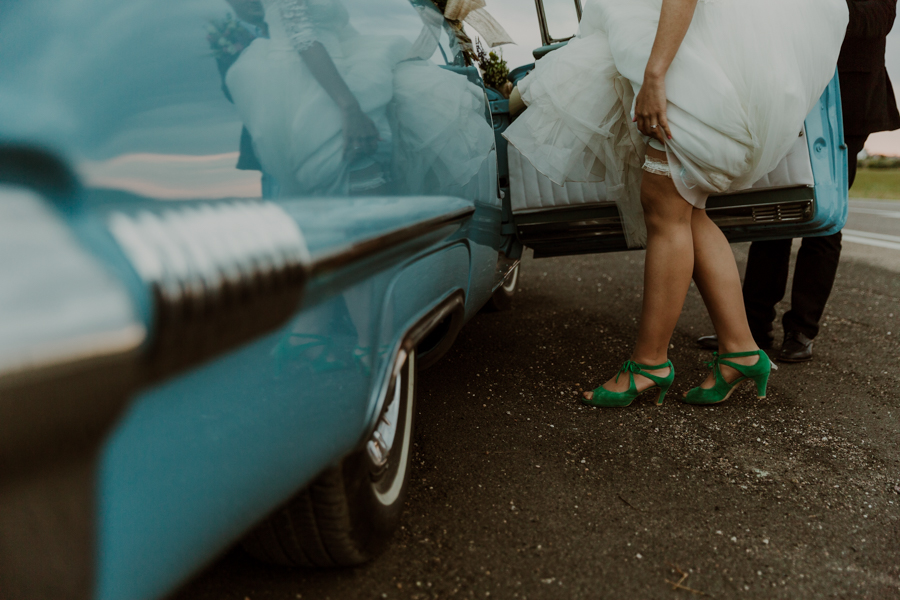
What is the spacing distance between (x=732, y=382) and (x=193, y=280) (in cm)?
193

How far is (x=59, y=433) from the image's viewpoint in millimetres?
518

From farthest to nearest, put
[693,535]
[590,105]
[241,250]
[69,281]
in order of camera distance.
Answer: [590,105] → [693,535] → [241,250] → [69,281]

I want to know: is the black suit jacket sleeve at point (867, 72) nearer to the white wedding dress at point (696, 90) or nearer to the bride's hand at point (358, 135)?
the white wedding dress at point (696, 90)

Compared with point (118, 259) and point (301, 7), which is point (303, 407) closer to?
point (118, 259)

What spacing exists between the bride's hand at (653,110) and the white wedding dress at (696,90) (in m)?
0.03

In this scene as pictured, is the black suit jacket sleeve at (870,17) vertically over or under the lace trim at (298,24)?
under

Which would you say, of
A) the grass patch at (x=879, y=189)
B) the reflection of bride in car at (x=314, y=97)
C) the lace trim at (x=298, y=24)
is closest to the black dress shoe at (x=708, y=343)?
the reflection of bride in car at (x=314, y=97)

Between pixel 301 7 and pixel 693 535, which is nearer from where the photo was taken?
pixel 301 7

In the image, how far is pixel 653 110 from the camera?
1742 millimetres

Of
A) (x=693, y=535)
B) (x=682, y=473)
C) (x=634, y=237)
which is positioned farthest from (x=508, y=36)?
(x=693, y=535)

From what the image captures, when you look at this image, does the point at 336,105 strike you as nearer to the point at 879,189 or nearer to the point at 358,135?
the point at 358,135

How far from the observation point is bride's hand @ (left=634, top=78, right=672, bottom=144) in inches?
67.8

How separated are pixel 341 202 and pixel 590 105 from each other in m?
1.25

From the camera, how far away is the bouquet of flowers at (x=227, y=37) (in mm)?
775
